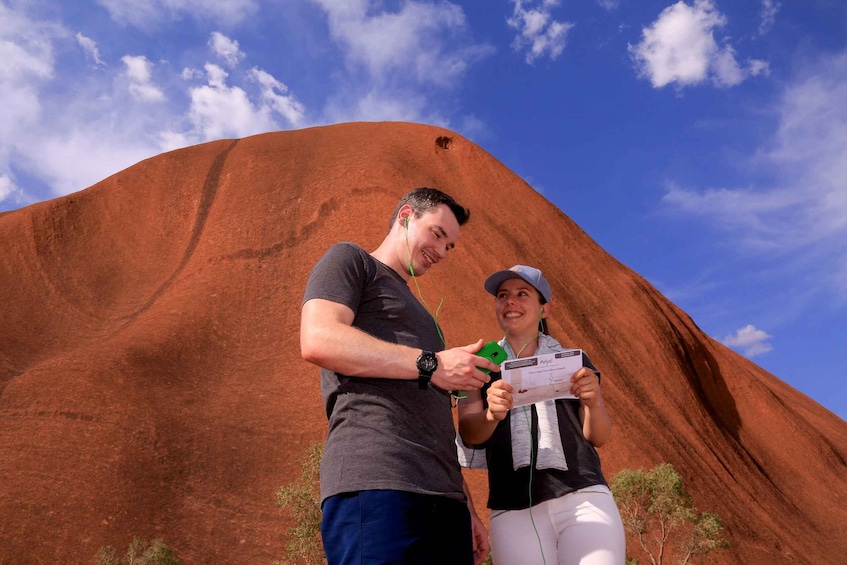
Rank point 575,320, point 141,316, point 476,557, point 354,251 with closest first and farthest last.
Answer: point 354,251
point 476,557
point 141,316
point 575,320

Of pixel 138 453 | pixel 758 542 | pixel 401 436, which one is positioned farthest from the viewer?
pixel 758 542

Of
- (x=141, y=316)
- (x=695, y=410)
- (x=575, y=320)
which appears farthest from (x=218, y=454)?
(x=695, y=410)

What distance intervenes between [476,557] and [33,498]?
17592mm

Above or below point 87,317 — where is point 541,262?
above

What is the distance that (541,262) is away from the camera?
Answer: 30469 millimetres

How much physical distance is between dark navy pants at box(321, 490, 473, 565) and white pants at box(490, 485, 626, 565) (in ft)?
2.83

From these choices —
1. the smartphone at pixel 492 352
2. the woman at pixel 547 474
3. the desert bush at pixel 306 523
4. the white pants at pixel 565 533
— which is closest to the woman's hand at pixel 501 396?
the woman at pixel 547 474

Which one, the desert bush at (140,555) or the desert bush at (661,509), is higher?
the desert bush at (661,509)

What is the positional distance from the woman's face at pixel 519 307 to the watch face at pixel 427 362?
1405 mm

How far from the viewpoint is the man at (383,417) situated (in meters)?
2.51

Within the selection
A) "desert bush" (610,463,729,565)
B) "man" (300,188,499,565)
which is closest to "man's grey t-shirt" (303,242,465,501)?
"man" (300,188,499,565)

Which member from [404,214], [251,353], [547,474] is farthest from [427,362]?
[251,353]

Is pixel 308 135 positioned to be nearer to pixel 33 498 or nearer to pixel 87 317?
pixel 87 317

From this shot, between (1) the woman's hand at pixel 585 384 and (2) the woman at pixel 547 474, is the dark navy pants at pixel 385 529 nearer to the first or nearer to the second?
(2) the woman at pixel 547 474
